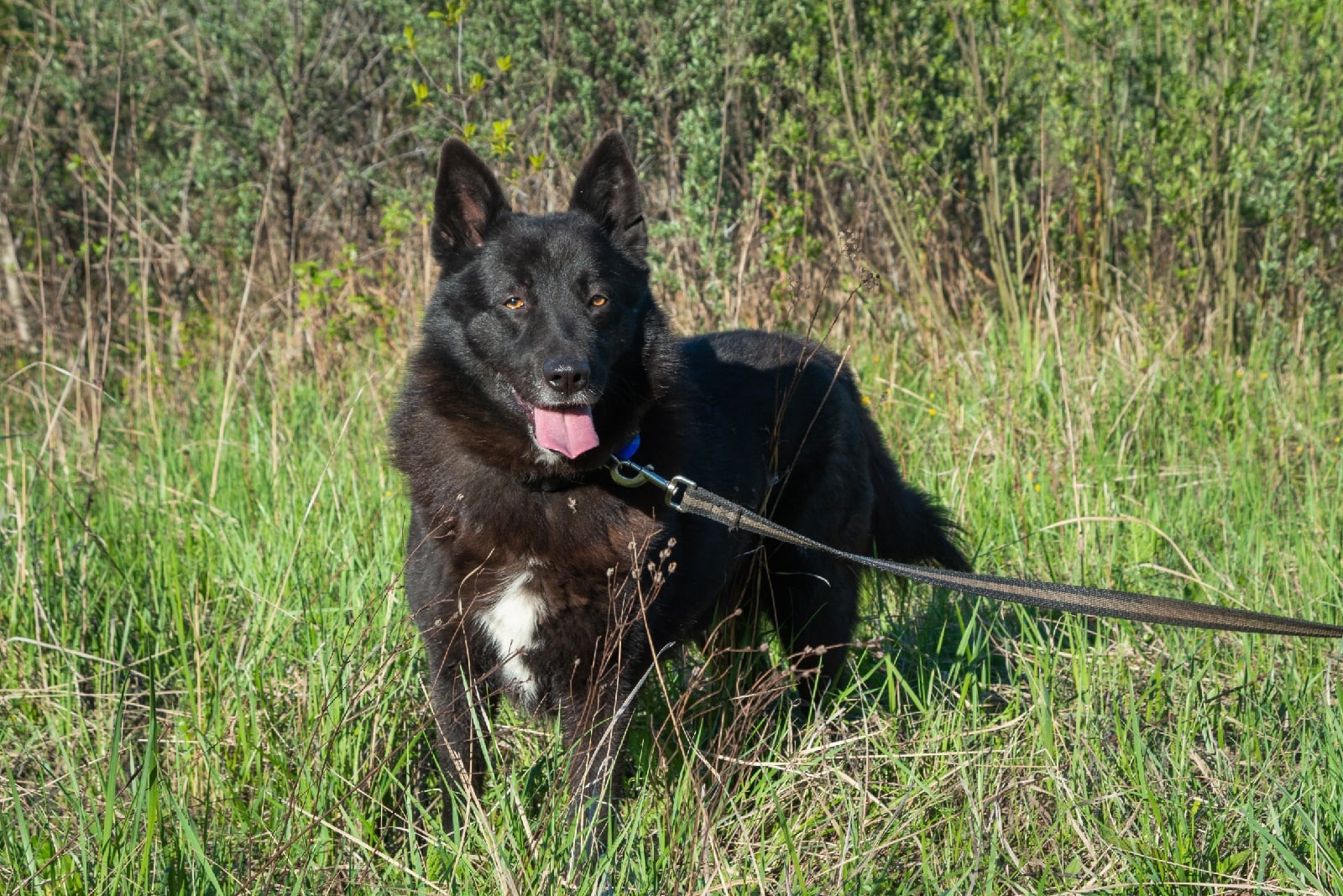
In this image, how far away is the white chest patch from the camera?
2.57m

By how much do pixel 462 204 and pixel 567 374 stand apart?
67 centimetres

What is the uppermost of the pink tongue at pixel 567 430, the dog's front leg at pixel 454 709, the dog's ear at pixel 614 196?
the dog's ear at pixel 614 196

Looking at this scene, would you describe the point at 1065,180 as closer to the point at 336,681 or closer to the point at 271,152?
the point at 271,152

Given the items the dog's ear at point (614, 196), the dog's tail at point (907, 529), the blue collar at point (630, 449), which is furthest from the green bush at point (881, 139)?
the blue collar at point (630, 449)

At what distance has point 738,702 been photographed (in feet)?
9.42

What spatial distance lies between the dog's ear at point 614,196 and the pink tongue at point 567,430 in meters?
0.61

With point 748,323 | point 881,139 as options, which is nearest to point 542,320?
point 748,323

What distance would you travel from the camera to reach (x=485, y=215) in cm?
291

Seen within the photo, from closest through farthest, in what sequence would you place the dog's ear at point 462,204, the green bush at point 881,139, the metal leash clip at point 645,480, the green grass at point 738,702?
the green grass at point 738,702 → the metal leash clip at point 645,480 → the dog's ear at point 462,204 → the green bush at point 881,139

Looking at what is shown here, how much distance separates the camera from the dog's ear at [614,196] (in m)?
3.00

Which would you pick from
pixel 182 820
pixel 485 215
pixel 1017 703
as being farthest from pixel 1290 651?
pixel 182 820

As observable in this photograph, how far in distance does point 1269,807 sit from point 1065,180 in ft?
17.4

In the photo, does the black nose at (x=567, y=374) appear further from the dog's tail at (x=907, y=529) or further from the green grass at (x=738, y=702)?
the dog's tail at (x=907, y=529)

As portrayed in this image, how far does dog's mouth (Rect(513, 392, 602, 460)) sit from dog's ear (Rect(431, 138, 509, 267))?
1.80 ft
